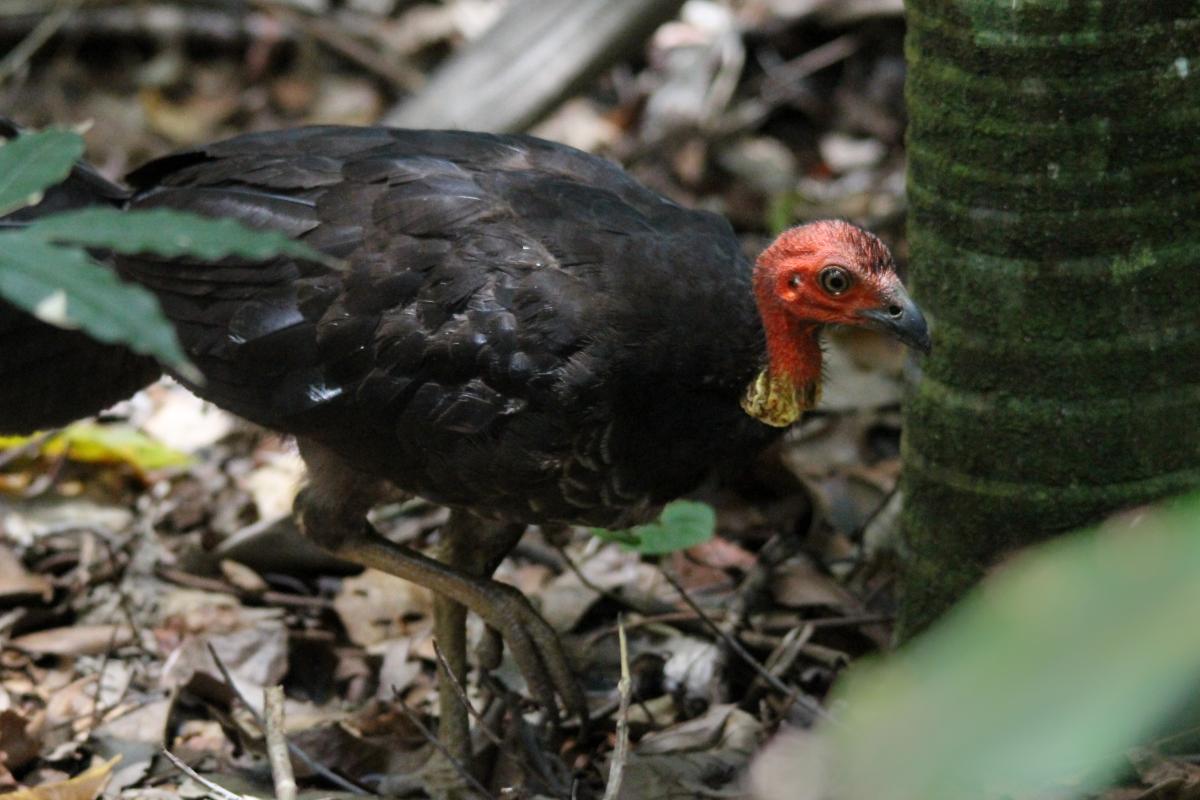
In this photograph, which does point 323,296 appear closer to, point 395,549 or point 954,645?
point 395,549

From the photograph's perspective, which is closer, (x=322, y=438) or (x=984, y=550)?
(x=984, y=550)

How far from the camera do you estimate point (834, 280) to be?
365 centimetres

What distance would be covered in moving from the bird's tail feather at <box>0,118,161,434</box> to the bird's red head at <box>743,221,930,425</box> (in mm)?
1866

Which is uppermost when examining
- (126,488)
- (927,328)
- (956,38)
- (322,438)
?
(956,38)

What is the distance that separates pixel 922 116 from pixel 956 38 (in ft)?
0.76

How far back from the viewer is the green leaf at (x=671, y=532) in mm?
4168

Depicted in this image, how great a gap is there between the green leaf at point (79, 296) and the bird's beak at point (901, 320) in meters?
2.11

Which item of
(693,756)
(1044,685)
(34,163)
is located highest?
(1044,685)

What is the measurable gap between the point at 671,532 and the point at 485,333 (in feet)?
2.91

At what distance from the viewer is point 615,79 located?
8.23 meters

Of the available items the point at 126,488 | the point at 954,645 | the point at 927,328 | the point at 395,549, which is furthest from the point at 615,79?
the point at 954,645

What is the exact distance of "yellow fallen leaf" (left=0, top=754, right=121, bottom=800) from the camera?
140 inches

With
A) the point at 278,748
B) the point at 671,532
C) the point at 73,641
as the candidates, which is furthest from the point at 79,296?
the point at 73,641

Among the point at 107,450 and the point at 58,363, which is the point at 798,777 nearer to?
the point at 58,363
